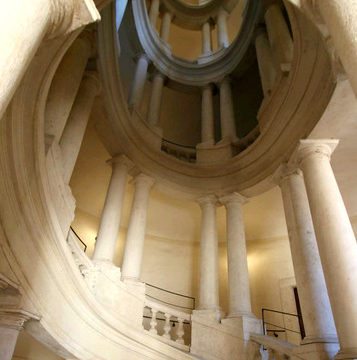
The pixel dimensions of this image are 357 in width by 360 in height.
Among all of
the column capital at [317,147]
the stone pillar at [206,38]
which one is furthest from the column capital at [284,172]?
the stone pillar at [206,38]

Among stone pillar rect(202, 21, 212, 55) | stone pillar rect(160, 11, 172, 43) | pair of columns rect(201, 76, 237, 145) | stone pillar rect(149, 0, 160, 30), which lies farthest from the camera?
stone pillar rect(202, 21, 212, 55)

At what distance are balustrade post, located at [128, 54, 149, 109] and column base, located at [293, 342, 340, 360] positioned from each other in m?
8.21

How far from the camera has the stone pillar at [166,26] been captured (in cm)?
1533

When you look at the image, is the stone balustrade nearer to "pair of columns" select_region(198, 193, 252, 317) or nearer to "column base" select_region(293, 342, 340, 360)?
"pair of columns" select_region(198, 193, 252, 317)

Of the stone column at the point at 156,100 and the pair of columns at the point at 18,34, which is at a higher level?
the stone column at the point at 156,100

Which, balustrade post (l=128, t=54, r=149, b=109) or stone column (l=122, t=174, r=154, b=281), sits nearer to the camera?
stone column (l=122, t=174, r=154, b=281)

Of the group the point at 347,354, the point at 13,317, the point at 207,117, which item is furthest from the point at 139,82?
the point at 347,354

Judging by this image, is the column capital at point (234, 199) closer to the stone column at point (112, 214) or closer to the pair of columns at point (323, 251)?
the pair of columns at point (323, 251)

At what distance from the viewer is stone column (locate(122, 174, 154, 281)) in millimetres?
8055

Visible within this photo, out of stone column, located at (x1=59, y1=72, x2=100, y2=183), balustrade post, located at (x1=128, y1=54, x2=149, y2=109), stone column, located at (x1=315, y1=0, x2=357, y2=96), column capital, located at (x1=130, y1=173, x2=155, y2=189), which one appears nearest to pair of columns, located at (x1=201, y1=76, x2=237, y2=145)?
balustrade post, located at (x1=128, y1=54, x2=149, y2=109)

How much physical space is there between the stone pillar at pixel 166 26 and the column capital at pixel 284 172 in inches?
377

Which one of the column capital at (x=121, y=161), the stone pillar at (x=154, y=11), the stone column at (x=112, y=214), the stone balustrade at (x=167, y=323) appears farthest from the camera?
the stone pillar at (x=154, y=11)

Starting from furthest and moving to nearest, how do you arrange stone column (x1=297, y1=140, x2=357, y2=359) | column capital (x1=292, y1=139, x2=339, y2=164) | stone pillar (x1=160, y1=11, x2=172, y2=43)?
1. stone pillar (x1=160, y1=11, x2=172, y2=43)
2. column capital (x1=292, y1=139, x2=339, y2=164)
3. stone column (x1=297, y1=140, x2=357, y2=359)

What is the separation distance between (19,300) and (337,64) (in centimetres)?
547
